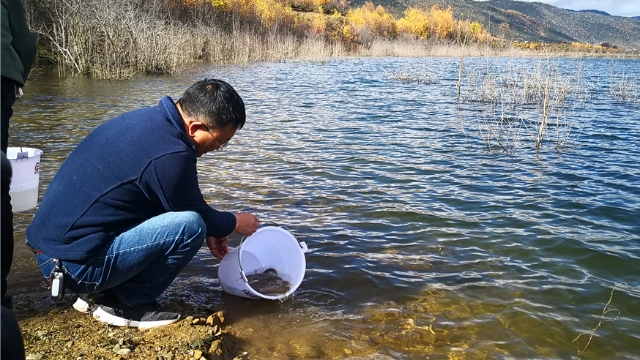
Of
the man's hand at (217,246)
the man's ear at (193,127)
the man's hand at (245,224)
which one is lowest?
the man's hand at (217,246)

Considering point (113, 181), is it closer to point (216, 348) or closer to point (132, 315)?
point (132, 315)

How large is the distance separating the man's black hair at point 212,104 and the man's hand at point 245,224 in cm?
70

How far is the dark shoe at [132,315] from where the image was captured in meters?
2.99

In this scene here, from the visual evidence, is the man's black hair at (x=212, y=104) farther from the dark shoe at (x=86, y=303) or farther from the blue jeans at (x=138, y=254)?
the dark shoe at (x=86, y=303)

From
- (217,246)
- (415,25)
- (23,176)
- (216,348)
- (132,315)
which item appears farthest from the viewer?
(415,25)

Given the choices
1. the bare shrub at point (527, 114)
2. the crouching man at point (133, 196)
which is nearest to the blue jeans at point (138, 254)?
the crouching man at point (133, 196)

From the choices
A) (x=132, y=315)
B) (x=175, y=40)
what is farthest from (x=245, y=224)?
(x=175, y=40)

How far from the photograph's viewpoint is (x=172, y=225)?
9.02 feet

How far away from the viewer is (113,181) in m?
2.57

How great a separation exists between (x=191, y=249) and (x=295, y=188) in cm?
369

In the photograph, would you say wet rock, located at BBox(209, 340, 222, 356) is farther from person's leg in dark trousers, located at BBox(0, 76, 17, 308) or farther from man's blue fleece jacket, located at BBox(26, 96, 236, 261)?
person's leg in dark trousers, located at BBox(0, 76, 17, 308)

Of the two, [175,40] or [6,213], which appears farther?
[175,40]

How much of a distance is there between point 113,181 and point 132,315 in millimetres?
910

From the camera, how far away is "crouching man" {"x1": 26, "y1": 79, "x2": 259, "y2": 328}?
102 inches
